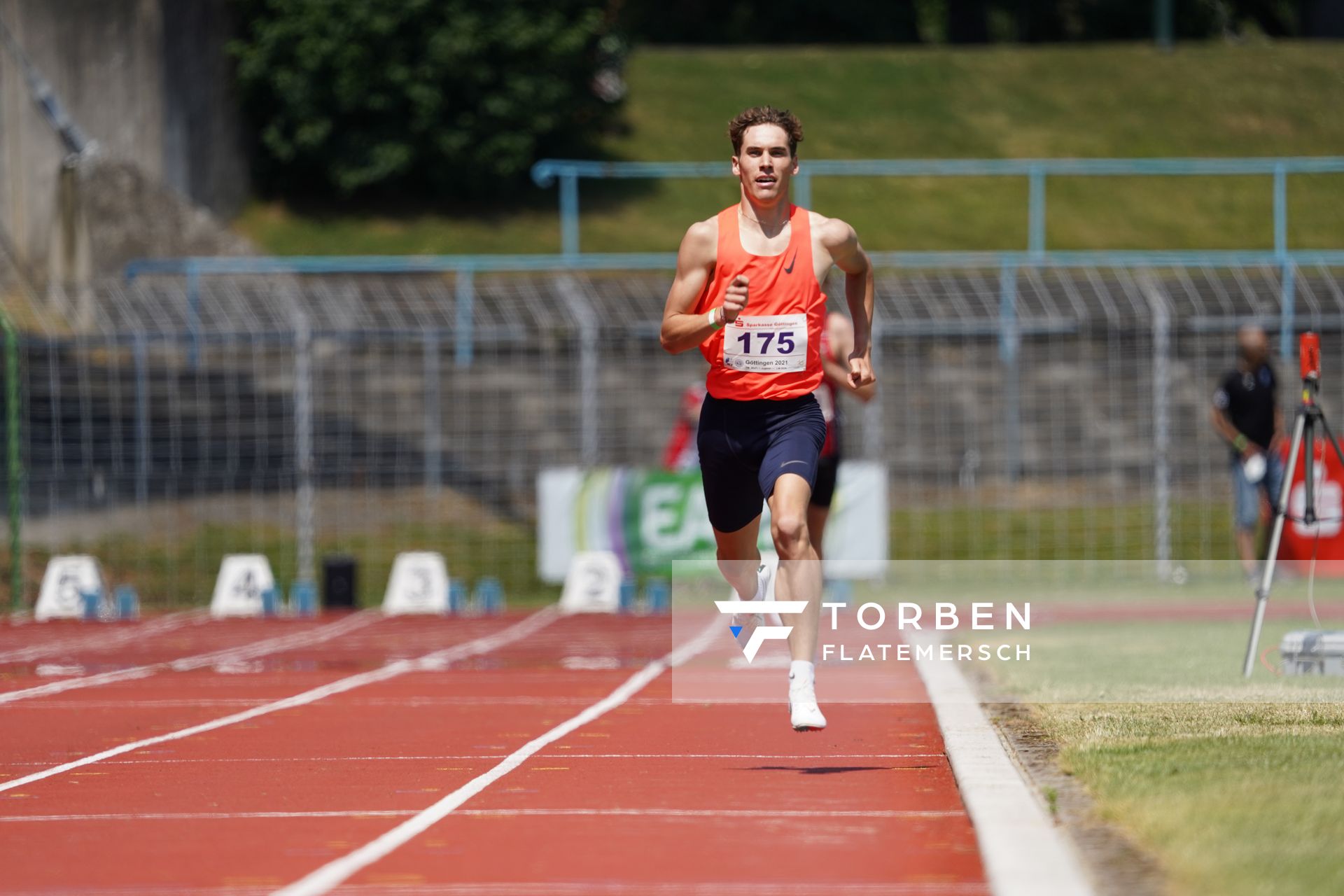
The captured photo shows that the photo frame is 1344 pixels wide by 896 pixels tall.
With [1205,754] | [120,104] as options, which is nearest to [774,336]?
[1205,754]

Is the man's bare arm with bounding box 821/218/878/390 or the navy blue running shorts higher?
the man's bare arm with bounding box 821/218/878/390

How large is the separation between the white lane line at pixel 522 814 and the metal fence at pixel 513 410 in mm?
12658

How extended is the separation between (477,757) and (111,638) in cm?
867

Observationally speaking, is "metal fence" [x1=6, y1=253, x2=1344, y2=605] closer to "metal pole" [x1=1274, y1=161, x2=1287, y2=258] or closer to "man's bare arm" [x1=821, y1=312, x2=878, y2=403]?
"metal pole" [x1=1274, y1=161, x2=1287, y2=258]

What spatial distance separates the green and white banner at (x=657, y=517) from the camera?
1936 centimetres

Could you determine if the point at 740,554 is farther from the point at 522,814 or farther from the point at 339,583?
the point at 339,583

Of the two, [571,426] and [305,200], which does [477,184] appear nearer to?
[305,200]

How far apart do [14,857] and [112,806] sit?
1.00m

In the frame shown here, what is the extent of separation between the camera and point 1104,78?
44.9 metres

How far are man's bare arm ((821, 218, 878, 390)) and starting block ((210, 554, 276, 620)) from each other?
11034 mm

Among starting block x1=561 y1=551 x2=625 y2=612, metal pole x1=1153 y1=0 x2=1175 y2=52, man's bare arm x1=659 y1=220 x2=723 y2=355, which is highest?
metal pole x1=1153 y1=0 x2=1175 y2=52

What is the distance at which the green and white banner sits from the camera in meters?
19.4

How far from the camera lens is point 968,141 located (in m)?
41.5

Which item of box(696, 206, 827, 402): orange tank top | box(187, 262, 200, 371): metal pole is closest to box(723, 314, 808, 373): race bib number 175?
box(696, 206, 827, 402): orange tank top
